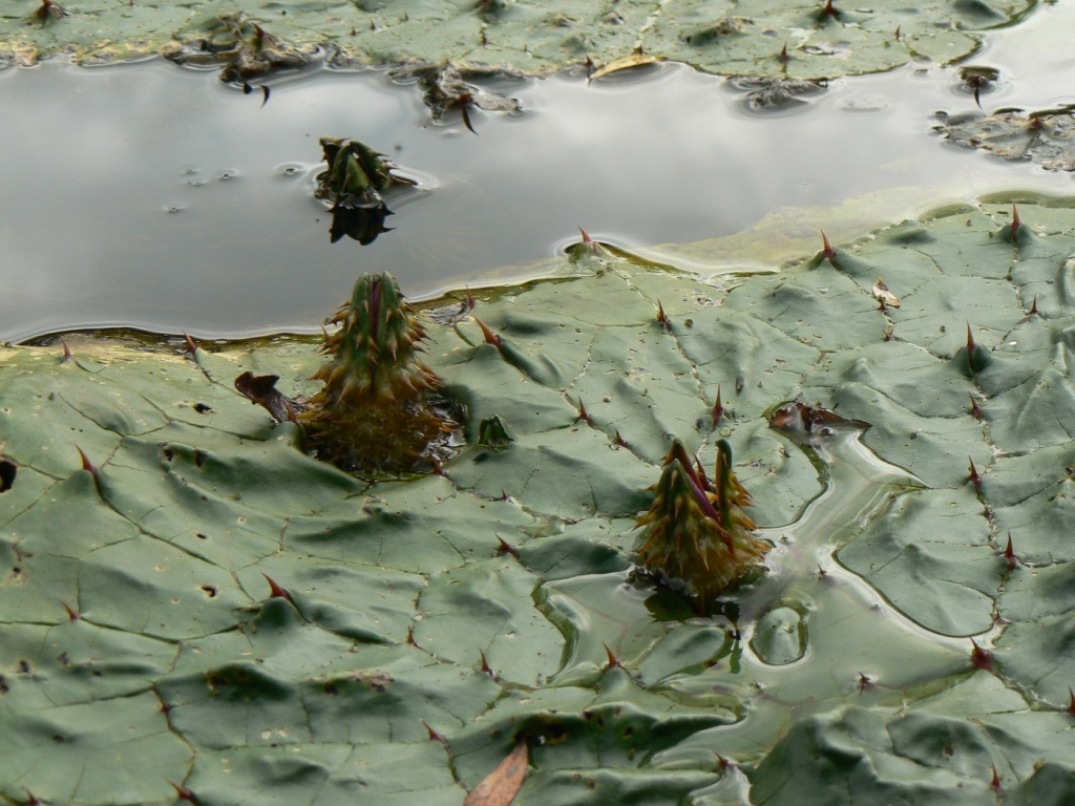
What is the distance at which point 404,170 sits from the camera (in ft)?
16.2

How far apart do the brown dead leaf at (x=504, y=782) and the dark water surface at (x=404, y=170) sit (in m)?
1.94

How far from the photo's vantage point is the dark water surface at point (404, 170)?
171 inches

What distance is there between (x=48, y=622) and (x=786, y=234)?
280 centimetres

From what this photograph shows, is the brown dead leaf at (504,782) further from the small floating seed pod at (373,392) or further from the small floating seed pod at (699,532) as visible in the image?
the small floating seed pod at (373,392)

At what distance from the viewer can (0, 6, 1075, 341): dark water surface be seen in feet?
14.3

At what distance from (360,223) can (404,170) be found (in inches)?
15.2

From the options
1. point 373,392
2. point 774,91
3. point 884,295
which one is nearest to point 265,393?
point 373,392

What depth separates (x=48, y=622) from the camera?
276 centimetres

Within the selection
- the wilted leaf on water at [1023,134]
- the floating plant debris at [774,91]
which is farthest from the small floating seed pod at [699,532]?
the floating plant debris at [774,91]

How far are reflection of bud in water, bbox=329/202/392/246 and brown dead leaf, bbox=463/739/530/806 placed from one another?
8.02 ft

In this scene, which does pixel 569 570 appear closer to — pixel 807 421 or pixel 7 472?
pixel 807 421

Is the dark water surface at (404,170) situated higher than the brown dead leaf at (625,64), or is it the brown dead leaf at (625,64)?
the brown dead leaf at (625,64)

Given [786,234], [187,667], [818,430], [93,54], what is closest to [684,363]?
[818,430]

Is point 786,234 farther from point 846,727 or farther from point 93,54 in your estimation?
point 93,54
